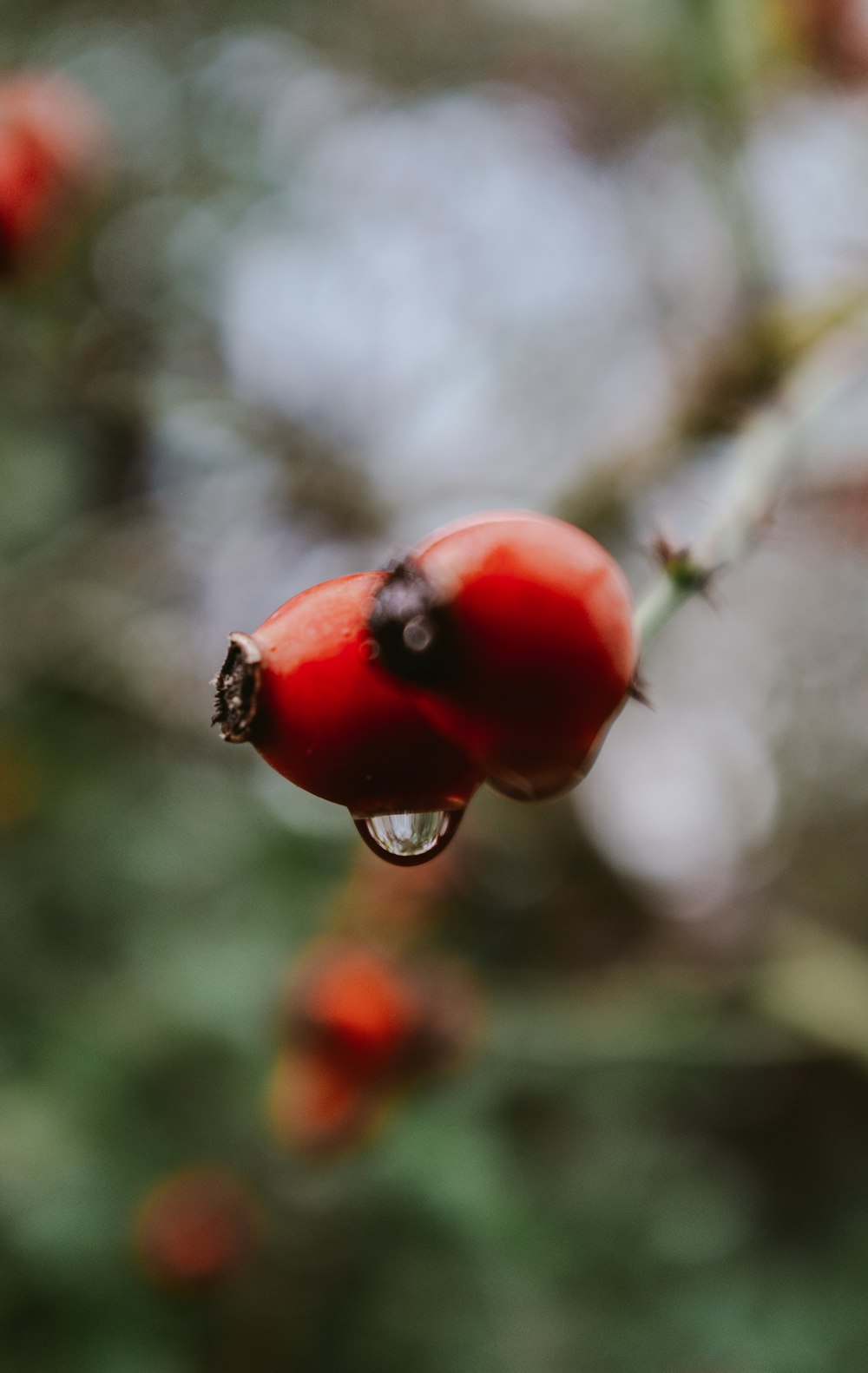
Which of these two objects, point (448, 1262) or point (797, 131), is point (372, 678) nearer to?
point (448, 1262)

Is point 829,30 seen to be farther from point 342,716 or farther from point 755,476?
point 342,716

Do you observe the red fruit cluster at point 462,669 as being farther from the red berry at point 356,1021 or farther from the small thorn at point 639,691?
the red berry at point 356,1021

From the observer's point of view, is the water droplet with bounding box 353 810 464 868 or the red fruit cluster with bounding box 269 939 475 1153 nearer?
the water droplet with bounding box 353 810 464 868

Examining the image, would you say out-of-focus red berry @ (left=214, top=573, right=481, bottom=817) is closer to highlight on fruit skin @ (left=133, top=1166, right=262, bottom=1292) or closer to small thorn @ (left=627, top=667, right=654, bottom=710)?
small thorn @ (left=627, top=667, right=654, bottom=710)


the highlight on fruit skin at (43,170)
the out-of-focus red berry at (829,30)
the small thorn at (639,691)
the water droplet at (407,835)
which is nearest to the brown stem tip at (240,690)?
the water droplet at (407,835)

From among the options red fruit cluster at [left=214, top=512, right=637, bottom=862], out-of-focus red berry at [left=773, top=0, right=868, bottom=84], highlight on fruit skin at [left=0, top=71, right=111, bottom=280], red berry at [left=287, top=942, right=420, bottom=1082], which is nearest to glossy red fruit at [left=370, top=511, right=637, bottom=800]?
red fruit cluster at [left=214, top=512, right=637, bottom=862]

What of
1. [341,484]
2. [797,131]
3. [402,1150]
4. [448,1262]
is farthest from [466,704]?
[797,131]

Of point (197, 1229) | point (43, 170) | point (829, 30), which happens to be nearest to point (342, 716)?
point (43, 170)
